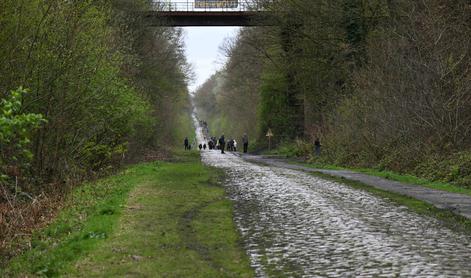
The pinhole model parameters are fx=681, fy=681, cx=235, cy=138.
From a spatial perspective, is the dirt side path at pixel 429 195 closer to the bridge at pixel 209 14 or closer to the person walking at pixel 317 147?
the person walking at pixel 317 147

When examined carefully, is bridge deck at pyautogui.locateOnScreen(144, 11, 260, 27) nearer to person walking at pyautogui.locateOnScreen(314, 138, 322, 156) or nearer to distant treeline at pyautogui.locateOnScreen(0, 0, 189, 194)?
person walking at pyautogui.locateOnScreen(314, 138, 322, 156)

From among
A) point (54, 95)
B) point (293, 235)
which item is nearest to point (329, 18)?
point (54, 95)

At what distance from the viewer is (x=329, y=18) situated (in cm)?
4134

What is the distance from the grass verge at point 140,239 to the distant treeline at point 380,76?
33.7 ft

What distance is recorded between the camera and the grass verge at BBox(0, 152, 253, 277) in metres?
9.15

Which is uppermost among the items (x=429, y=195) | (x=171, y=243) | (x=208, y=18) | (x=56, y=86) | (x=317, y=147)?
(x=208, y=18)

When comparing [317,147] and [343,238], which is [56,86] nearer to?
[343,238]

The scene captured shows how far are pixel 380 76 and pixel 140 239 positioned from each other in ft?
75.0

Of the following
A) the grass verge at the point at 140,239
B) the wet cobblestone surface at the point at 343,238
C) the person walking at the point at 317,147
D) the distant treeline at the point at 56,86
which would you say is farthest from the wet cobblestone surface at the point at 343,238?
the person walking at the point at 317,147

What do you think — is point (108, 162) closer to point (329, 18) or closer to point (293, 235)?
point (329, 18)

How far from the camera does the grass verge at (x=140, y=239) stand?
915 cm

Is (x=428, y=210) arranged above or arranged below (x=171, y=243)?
above

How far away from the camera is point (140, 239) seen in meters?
11.3

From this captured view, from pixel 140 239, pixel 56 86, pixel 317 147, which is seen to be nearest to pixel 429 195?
pixel 140 239
